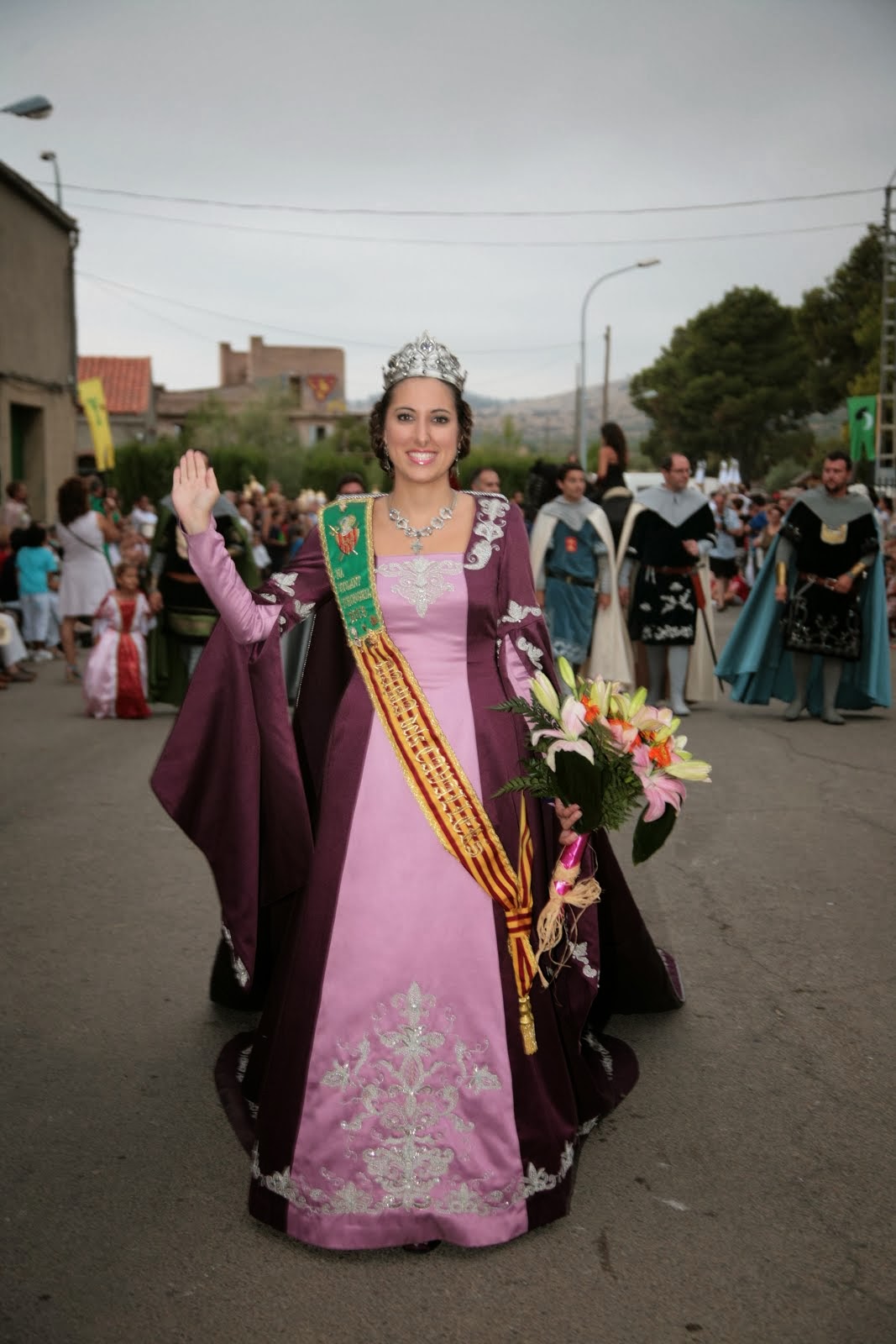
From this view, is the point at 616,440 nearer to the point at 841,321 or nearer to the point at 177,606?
the point at 177,606

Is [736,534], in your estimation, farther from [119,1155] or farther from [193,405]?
[193,405]

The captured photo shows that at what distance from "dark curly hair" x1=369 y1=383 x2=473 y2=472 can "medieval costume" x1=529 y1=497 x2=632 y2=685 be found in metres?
6.88

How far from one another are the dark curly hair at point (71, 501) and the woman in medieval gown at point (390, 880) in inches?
435

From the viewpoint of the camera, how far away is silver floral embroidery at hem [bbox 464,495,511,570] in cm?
356

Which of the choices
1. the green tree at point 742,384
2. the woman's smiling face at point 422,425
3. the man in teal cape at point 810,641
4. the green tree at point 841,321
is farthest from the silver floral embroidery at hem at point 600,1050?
the green tree at point 742,384

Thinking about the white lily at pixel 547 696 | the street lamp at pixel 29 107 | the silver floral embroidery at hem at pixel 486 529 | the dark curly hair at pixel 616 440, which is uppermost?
the street lamp at pixel 29 107

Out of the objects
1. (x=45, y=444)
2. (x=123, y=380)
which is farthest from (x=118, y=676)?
(x=123, y=380)

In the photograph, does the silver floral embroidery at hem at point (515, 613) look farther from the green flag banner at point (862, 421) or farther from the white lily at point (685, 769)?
the green flag banner at point (862, 421)

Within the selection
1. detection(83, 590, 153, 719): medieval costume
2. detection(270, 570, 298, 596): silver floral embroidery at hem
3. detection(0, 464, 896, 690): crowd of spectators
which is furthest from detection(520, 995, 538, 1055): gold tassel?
detection(83, 590, 153, 719): medieval costume

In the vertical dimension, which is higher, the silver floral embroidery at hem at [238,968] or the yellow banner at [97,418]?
the yellow banner at [97,418]

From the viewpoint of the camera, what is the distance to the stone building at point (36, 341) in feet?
74.8

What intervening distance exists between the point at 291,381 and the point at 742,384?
29690 mm

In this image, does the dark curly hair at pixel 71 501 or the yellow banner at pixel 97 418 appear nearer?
the dark curly hair at pixel 71 501

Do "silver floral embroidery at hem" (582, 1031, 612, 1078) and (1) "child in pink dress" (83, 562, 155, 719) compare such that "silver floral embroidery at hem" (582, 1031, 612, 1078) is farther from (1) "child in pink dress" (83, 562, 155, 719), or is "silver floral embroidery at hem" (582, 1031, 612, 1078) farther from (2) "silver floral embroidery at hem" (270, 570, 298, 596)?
(1) "child in pink dress" (83, 562, 155, 719)
